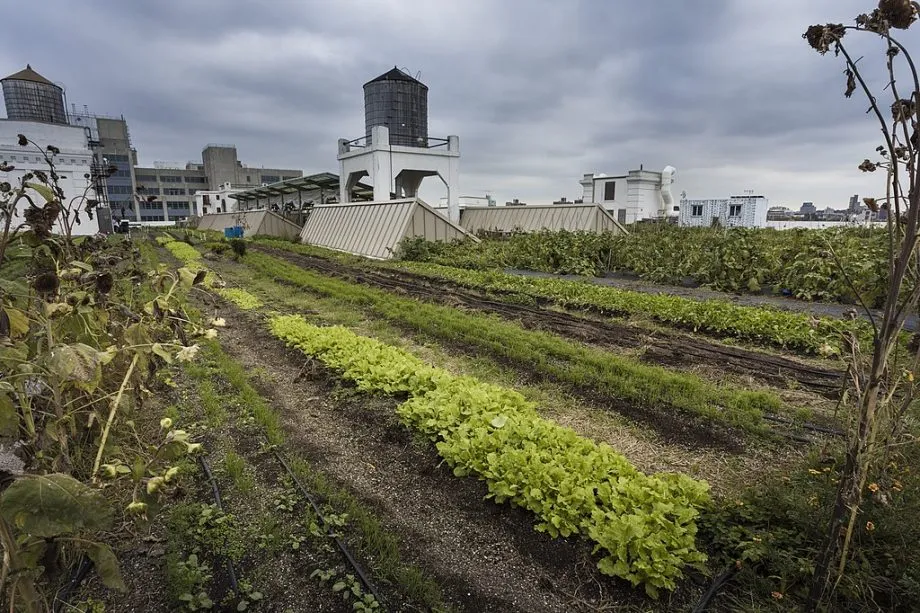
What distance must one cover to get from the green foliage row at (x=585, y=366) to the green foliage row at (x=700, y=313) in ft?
4.31

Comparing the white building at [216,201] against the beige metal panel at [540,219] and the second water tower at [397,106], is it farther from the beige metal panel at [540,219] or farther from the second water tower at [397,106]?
the beige metal panel at [540,219]

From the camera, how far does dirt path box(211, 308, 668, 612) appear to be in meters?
2.78

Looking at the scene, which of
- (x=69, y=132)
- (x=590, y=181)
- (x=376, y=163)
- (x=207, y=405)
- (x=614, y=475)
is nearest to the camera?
(x=614, y=475)

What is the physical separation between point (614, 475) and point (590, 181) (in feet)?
123

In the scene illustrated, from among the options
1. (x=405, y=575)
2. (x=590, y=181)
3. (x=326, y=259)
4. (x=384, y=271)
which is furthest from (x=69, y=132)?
(x=405, y=575)

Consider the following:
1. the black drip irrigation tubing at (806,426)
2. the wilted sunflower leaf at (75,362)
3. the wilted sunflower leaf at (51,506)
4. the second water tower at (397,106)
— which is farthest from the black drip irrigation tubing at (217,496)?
the second water tower at (397,106)

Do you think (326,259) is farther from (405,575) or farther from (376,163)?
(405,575)

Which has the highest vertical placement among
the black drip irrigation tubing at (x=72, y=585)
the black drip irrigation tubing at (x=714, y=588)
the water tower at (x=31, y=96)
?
the water tower at (x=31, y=96)

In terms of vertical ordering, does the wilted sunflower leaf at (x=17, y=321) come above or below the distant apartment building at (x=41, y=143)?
below

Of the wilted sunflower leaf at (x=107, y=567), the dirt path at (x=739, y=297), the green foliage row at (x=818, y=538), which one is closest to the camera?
the wilted sunflower leaf at (x=107, y=567)

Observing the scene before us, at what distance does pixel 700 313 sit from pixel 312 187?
37.8 m

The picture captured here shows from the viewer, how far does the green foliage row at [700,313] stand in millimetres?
7066

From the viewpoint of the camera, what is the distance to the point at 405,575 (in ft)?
9.25

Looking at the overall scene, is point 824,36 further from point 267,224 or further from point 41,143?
point 41,143
